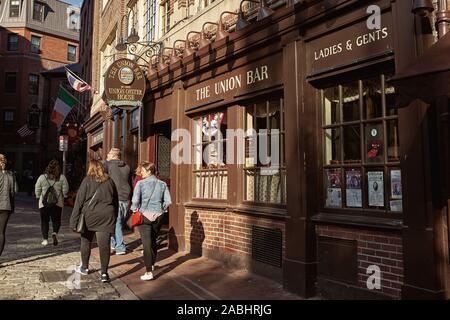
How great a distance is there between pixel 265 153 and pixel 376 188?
7.21 feet

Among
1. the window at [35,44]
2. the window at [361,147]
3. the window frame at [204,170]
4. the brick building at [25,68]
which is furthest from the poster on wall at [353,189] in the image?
the window at [35,44]

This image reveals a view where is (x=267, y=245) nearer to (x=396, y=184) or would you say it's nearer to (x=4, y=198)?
(x=396, y=184)

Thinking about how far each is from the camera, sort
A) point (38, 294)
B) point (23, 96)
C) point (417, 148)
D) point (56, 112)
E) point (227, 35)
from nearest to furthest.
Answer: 1. point (417, 148)
2. point (38, 294)
3. point (227, 35)
4. point (56, 112)
5. point (23, 96)

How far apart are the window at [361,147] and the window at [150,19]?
792 centimetres

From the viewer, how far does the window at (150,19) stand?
1250 cm

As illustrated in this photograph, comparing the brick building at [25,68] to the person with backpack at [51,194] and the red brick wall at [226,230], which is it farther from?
the red brick wall at [226,230]

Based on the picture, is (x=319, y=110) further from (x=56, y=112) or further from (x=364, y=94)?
(x=56, y=112)

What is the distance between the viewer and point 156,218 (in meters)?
6.47

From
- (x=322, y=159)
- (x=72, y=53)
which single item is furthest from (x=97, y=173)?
(x=72, y=53)

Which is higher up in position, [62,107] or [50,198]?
[62,107]

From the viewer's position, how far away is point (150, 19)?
12.9m

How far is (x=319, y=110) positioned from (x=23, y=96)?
132ft

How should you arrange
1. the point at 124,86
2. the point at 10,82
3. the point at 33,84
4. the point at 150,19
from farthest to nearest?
1. the point at 33,84
2. the point at 10,82
3. the point at 150,19
4. the point at 124,86
